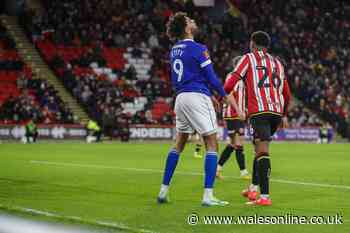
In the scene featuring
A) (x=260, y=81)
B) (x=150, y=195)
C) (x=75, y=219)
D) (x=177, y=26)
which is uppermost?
(x=177, y=26)

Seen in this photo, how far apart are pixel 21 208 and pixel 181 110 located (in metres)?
2.22

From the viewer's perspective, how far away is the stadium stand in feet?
110

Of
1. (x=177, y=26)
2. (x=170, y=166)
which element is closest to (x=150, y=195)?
(x=170, y=166)

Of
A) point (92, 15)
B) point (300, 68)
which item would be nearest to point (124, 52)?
point (92, 15)

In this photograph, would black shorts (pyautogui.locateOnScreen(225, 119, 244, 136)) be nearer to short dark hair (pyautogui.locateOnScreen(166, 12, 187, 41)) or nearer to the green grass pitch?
the green grass pitch

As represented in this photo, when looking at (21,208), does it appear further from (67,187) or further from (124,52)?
(124,52)

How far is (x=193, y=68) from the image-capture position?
8.30 m

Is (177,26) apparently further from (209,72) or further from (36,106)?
(36,106)

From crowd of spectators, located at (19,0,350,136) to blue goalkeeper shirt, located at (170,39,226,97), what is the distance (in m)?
28.6

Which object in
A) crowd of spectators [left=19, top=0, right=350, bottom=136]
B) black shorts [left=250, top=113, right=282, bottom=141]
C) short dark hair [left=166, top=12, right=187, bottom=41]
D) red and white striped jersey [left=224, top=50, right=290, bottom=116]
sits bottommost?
black shorts [left=250, top=113, right=282, bottom=141]

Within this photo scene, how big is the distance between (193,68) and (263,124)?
1.11 meters

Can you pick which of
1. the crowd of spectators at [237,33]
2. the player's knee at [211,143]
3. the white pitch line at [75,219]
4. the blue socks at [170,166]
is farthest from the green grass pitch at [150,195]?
the crowd of spectators at [237,33]

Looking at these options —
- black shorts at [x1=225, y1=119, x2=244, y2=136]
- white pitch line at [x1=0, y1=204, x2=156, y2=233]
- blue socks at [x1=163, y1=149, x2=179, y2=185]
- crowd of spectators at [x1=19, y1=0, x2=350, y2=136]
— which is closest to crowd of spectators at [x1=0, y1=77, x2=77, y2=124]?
crowd of spectators at [x1=19, y1=0, x2=350, y2=136]

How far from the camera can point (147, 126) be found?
36938mm
